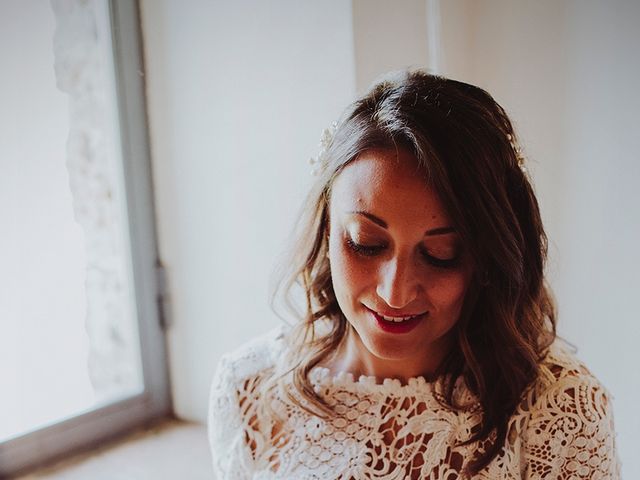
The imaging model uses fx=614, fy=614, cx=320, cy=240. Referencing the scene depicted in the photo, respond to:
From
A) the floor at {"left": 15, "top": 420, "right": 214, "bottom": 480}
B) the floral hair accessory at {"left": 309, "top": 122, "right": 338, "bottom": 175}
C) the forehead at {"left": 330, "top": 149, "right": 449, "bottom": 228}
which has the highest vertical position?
the floral hair accessory at {"left": 309, "top": 122, "right": 338, "bottom": 175}

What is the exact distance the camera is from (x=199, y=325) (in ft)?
4.62

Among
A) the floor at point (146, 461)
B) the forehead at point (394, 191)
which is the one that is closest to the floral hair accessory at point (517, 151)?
the forehead at point (394, 191)

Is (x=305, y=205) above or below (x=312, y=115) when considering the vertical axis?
below

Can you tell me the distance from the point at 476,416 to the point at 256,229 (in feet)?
1.95

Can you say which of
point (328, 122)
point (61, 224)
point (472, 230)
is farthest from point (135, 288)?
point (472, 230)

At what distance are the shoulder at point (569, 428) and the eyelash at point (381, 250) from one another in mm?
243

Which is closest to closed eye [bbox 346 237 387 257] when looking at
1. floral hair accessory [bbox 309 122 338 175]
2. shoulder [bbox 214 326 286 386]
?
floral hair accessory [bbox 309 122 338 175]

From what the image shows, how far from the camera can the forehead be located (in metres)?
0.80

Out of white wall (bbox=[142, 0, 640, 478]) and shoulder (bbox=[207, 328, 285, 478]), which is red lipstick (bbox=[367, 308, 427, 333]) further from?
white wall (bbox=[142, 0, 640, 478])

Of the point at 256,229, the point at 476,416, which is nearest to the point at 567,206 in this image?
the point at 476,416

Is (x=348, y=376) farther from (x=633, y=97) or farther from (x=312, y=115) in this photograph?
(x=633, y=97)

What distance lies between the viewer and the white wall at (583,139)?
1086mm

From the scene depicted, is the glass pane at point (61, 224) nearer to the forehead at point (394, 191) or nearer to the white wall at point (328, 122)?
the white wall at point (328, 122)

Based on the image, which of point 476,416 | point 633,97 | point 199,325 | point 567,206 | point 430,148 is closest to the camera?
point 430,148
